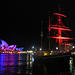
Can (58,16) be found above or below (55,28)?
above

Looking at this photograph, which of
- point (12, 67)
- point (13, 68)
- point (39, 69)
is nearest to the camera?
point (39, 69)

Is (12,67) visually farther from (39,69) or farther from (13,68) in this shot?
(39,69)

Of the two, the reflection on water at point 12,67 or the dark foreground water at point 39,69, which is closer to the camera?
the dark foreground water at point 39,69

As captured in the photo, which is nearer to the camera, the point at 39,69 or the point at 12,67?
the point at 39,69

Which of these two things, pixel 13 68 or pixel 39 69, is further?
pixel 13 68

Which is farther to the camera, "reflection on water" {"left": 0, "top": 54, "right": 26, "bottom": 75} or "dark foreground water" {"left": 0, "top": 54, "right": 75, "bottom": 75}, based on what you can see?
"reflection on water" {"left": 0, "top": 54, "right": 26, "bottom": 75}

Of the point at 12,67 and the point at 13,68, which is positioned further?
the point at 12,67

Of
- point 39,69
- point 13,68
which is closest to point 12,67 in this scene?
point 13,68

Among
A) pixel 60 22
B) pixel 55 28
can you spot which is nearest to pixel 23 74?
pixel 55 28

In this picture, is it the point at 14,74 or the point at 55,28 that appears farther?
the point at 55,28

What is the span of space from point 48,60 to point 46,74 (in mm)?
16223

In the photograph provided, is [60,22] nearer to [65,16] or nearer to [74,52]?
[65,16]

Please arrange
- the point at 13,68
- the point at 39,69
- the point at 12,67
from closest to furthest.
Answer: the point at 39,69
the point at 13,68
the point at 12,67

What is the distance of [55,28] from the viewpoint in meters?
58.3
